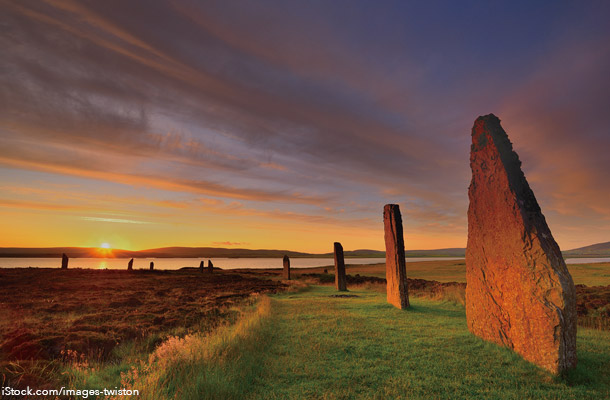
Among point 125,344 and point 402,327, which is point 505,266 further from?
point 125,344

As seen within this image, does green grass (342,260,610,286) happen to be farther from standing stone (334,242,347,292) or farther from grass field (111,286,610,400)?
grass field (111,286,610,400)

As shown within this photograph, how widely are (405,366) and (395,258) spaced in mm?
8251

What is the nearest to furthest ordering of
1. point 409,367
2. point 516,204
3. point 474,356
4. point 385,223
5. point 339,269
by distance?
point 409,367, point 474,356, point 516,204, point 385,223, point 339,269

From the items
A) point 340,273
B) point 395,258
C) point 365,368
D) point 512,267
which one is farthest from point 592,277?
point 365,368

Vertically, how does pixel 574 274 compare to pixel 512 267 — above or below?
below

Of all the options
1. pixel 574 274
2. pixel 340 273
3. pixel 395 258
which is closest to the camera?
pixel 395 258

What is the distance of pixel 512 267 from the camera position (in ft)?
24.8

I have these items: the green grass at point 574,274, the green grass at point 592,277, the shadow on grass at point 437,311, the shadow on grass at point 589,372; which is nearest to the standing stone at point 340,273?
the shadow on grass at point 437,311

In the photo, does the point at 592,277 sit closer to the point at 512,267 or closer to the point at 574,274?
the point at 574,274

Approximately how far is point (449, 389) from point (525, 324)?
2.72 meters

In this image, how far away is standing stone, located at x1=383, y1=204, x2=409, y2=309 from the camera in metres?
14.1

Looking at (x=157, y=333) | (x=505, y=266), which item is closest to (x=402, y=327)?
(x=505, y=266)

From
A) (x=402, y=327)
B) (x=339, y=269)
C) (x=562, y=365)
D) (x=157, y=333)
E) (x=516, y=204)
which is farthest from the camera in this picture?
(x=339, y=269)

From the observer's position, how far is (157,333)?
11.9 metres
